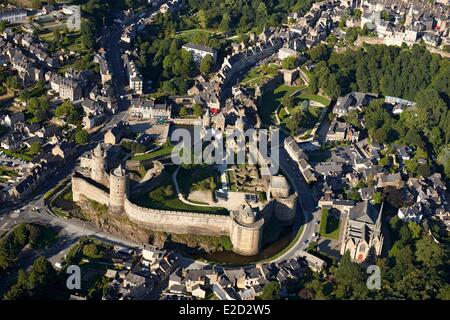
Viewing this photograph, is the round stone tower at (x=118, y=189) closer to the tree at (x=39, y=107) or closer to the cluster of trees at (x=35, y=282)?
the cluster of trees at (x=35, y=282)

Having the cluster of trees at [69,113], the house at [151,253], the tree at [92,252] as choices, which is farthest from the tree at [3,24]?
the house at [151,253]

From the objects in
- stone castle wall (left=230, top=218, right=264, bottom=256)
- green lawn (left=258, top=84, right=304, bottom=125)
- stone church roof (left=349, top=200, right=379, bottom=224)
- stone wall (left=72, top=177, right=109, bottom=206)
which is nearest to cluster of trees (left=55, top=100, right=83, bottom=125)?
stone wall (left=72, top=177, right=109, bottom=206)

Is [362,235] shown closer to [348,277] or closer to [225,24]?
[348,277]

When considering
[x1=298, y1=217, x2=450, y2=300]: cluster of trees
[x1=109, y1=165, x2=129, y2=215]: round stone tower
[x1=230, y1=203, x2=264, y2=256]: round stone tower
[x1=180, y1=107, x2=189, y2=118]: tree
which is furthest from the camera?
[x1=180, y1=107, x2=189, y2=118]: tree

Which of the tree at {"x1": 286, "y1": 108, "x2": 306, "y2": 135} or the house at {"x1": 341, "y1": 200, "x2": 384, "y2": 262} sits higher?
the house at {"x1": 341, "y1": 200, "x2": 384, "y2": 262}

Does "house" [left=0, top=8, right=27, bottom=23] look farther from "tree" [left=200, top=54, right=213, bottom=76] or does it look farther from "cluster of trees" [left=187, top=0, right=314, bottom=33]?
"tree" [left=200, top=54, right=213, bottom=76]

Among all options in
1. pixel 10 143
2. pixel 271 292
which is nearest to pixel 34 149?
pixel 10 143
